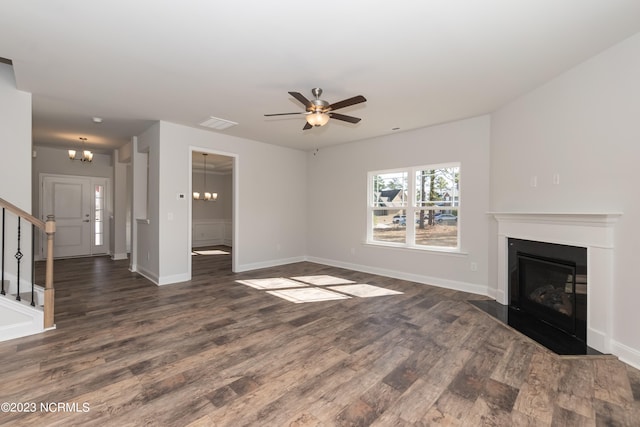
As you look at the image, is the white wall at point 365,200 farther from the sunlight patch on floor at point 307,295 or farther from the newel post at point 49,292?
the newel post at point 49,292

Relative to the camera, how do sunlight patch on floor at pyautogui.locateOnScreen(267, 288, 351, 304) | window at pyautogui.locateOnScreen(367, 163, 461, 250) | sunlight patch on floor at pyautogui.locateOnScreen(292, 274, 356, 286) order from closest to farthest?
sunlight patch on floor at pyautogui.locateOnScreen(267, 288, 351, 304)
window at pyautogui.locateOnScreen(367, 163, 461, 250)
sunlight patch on floor at pyautogui.locateOnScreen(292, 274, 356, 286)

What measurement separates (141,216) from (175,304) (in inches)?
117

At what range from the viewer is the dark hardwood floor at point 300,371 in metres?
1.83

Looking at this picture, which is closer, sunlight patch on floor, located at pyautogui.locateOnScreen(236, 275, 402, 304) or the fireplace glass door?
the fireplace glass door

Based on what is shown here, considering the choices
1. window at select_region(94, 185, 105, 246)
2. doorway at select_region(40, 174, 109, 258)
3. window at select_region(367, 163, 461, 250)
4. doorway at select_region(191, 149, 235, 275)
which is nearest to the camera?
window at select_region(367, 163, 461, 250)

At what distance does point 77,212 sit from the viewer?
24.8 ft

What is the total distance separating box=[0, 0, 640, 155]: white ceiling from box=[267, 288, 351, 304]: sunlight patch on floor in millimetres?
2700

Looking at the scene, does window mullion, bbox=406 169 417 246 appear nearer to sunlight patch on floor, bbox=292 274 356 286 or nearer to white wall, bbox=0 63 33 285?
sunlight patch on floor, bbox=292 274 356 286

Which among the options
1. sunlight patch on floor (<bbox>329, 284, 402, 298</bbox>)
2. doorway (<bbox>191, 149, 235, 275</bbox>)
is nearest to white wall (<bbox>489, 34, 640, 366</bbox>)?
sunlight patch on floor (<bbox>329, 284, 402, 298</bbox>)

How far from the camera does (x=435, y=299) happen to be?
13.7 feet

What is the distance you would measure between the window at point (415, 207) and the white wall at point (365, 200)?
0.15m

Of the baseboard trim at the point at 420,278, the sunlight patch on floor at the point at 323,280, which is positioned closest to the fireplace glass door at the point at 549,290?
the baseboard trim at the point at 420,278

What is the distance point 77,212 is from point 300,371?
321 inches

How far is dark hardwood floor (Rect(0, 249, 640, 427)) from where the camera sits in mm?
1833
